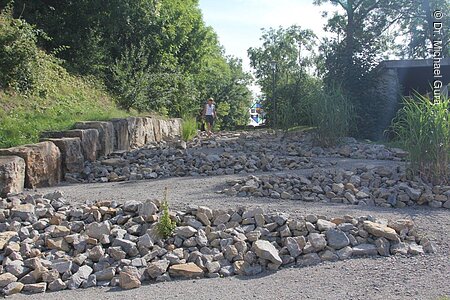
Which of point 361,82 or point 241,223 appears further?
point 361,82

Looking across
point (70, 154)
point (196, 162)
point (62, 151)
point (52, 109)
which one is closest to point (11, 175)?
point (62, 151)

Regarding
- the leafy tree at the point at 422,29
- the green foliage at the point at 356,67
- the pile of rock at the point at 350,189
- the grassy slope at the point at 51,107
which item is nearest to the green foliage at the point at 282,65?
the green foliage at the point at 356,67

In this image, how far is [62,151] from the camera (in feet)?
20.2

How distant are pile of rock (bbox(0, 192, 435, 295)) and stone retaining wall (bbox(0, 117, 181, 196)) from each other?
0.99 meters

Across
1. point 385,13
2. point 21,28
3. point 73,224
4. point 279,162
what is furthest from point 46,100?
point 385,13

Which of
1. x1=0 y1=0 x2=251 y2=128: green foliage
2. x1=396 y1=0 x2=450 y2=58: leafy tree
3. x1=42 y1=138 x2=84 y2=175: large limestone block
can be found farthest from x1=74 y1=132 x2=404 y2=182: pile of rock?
x1=396 y1=0 x2=450 y2=58: leafy tree

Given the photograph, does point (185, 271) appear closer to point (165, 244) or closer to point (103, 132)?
point (165, 244)

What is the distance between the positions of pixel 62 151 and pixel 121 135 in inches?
104

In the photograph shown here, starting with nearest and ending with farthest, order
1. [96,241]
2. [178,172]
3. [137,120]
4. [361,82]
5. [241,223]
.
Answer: [96,241], [241,223], [178,172], [137,120], [361,82]

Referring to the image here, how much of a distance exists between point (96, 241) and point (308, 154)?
5.47 meters

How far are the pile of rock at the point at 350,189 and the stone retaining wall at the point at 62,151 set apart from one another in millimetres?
2209

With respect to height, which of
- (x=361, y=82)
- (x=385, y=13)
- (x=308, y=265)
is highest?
(x=385, y=13)

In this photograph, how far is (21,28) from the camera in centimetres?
909

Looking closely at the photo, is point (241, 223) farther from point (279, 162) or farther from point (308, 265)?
point (279, 162)
